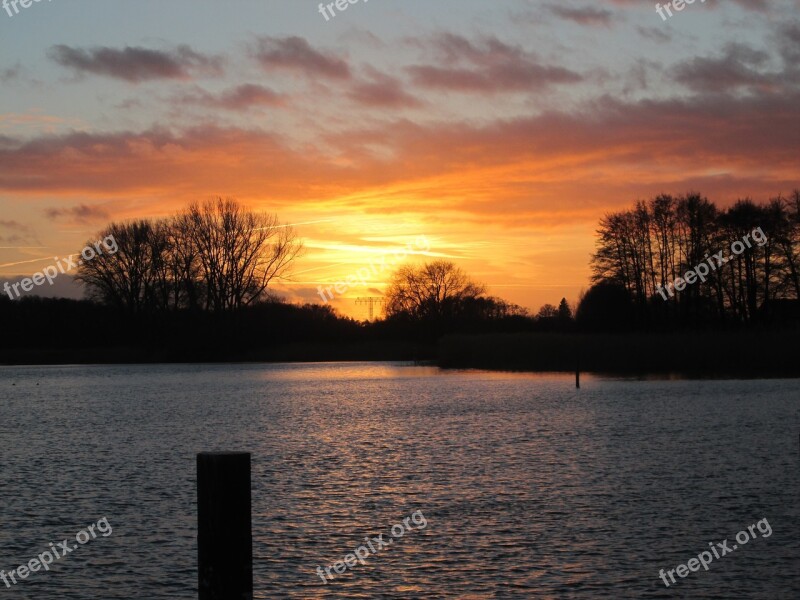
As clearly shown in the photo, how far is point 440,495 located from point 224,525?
33.3 ft

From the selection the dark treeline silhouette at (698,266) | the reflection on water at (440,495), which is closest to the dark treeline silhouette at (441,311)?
the dark treeline silhouette at (698,266)

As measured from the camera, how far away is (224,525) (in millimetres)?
5660

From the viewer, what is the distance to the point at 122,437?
25.7 metres

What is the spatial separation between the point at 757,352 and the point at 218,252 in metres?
49.4

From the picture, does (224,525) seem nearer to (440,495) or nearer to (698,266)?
(440,495)

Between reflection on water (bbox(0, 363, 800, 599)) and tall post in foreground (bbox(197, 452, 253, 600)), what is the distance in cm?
426

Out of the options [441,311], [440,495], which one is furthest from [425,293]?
[440,495]

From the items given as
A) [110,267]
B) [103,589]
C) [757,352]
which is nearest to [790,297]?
[757,352]

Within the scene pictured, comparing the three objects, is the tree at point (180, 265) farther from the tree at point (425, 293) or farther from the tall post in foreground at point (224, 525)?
the tall post in foreground at point (224, 525)

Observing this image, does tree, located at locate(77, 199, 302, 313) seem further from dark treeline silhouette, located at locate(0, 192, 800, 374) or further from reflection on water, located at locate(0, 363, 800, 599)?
reflection on water, located at locate(0, 363, 800, 599)

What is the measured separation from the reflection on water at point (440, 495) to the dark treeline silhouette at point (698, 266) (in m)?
30.5

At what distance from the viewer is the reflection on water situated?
1050cm

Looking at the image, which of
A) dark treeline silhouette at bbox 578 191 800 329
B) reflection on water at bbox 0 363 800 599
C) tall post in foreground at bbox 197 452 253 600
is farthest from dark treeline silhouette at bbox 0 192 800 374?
tall post in foreground at bbox 197 452 253 600

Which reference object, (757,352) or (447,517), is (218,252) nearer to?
(757,352)
